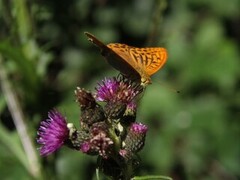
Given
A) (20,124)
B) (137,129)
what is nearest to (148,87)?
(20,124)

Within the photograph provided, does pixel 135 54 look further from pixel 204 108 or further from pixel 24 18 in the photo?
pixel 204 108

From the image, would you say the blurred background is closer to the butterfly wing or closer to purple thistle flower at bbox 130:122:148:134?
the butterfly wing

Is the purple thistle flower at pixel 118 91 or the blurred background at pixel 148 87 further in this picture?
the blurred background at pixel 148 87

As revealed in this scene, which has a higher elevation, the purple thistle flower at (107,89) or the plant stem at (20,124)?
the purple thistle flower at (107,89)

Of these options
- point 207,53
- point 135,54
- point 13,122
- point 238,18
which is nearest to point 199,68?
point 207,53

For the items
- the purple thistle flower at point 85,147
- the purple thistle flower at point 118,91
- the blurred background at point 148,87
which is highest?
the purple thistle flower at point 118,91

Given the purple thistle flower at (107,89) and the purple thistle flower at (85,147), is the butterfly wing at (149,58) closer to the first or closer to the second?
the purple thistle flower at (107,89)

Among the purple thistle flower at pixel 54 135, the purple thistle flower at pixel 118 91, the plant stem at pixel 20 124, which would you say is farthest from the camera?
the plant stem at pixel 20 124

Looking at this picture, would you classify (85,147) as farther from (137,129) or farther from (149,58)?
(149,58)

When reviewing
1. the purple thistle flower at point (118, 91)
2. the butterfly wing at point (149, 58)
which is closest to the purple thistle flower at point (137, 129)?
the purple thistle flower at point (118, 91)
